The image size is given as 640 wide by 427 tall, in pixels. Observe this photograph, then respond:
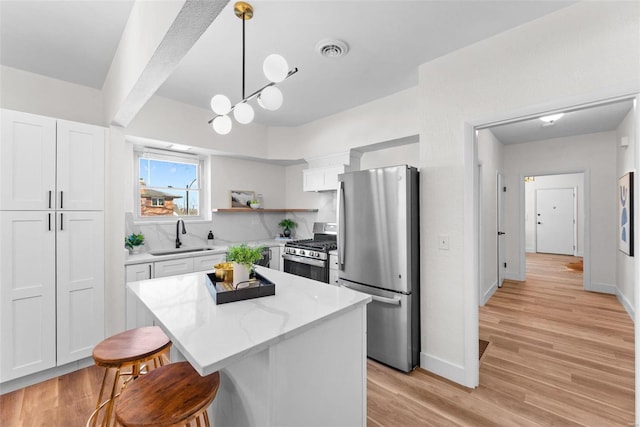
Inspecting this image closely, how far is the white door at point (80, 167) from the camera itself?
7.84 ft

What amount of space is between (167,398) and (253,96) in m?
1.54

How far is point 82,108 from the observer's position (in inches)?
114

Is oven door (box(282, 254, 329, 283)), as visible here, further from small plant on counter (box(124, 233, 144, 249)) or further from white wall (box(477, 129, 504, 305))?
white wall (box(477, 129, 504, 305))

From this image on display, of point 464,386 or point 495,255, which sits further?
point 495,255

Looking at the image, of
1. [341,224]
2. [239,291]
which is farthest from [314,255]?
[239,291]

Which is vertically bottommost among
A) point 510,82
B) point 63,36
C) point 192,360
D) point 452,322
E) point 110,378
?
point 110,378

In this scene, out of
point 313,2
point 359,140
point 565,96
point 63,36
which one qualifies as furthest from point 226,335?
point 359,140

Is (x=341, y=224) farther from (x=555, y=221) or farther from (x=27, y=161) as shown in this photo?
(x=555, y=221)

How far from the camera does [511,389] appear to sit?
2174mm

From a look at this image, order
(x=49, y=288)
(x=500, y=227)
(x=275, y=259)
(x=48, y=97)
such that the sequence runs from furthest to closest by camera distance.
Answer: (x=500, y=227), (x=275, y=259), (x=48, y=97), (x=49, y=288)

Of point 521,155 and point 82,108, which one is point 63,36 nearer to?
point 82,108

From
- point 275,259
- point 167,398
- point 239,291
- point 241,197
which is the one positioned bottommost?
point 167,398

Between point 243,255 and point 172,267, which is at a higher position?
point 243,255

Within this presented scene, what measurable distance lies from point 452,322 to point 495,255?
3.15 meters
